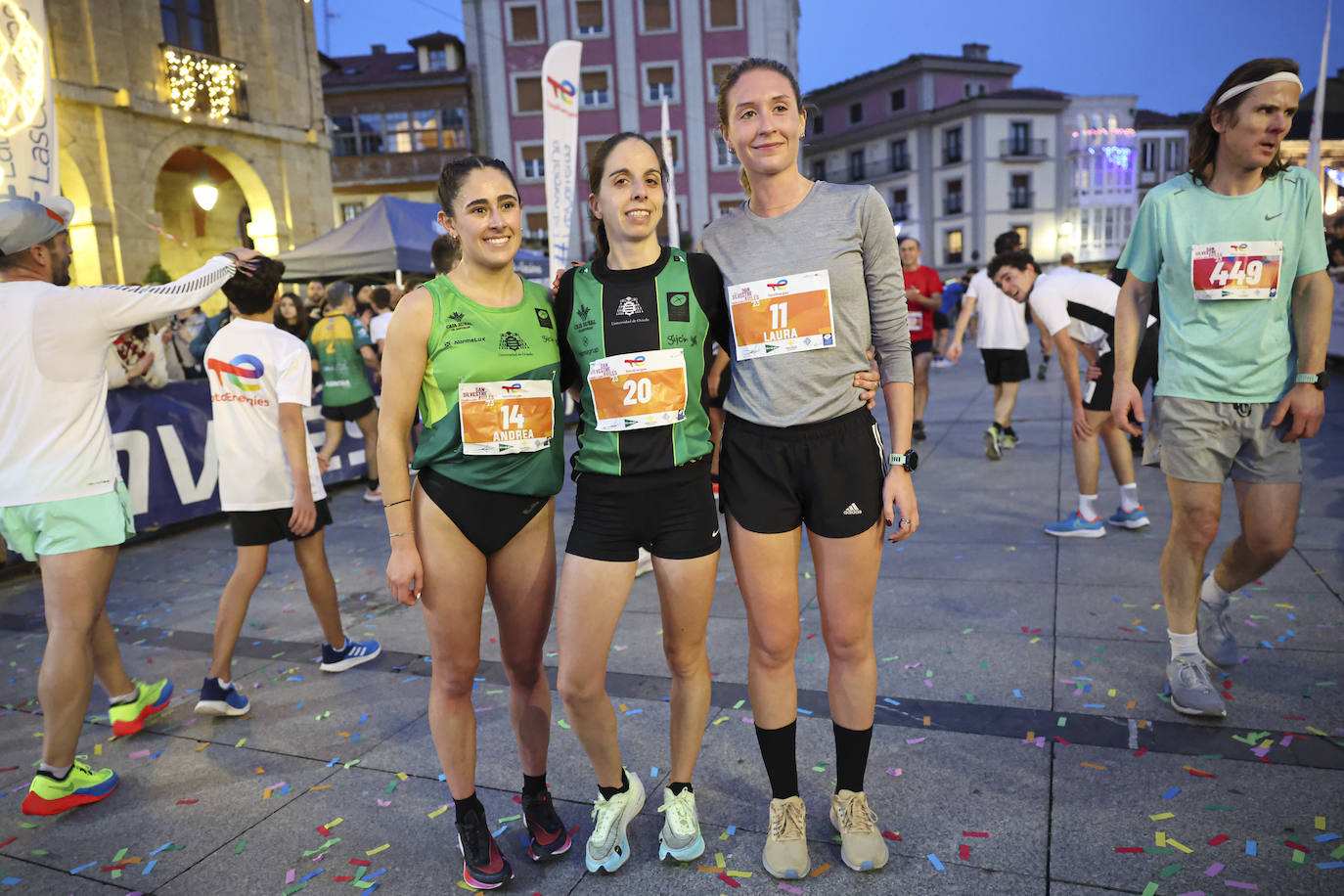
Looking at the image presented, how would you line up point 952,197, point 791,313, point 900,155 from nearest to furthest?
1. point 791,313
2. point 952,197
3. point 900,155

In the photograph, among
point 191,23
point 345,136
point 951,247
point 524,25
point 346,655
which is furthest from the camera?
point 951,247

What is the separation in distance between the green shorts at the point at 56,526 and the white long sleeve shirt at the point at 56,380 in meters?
0.03

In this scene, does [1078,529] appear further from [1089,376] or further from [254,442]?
[254,442]

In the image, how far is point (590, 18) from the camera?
37.0 m

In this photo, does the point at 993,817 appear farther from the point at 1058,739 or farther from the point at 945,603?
the point at 945,603

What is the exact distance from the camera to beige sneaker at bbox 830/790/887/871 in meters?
2.28

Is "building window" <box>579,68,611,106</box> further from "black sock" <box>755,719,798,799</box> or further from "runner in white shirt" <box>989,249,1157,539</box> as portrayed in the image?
"black sock" <box>755,719,798,799</box>

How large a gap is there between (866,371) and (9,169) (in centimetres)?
576

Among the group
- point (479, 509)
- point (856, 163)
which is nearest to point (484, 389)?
point (479, 509)

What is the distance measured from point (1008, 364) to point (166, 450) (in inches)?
290

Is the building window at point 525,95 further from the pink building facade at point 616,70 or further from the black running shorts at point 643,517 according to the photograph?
the black running shorts at point 643,517

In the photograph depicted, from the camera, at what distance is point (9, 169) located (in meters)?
5.35

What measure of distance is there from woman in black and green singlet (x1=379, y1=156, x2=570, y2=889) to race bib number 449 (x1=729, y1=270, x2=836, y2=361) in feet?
1.88

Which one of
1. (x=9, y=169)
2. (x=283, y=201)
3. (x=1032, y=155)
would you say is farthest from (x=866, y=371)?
(x=1032, y=155)
